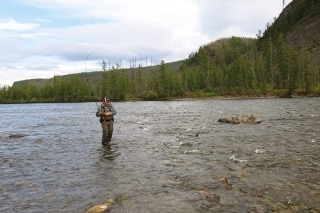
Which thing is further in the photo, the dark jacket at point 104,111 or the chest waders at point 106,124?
the chest waders at point 106,124

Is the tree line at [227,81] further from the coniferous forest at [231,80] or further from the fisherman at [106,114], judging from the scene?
the fisherman at [106,114]

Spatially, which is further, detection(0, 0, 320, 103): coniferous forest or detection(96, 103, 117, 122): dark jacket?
detection(0, 0, 320, 103): coniferous forest

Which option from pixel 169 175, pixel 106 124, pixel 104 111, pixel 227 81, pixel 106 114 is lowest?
pixel 169 175

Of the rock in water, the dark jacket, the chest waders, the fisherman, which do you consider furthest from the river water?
the dark jacket

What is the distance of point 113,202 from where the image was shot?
27.7 ft

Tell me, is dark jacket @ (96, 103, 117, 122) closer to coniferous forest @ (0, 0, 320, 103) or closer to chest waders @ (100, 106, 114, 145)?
chest waders @ (100, 106, 114, 145)

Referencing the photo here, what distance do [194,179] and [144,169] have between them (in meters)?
2.54

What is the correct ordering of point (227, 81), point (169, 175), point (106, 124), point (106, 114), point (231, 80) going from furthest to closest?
point (227, 81)
point (231, 80)
point (106, 124)
point (106, 114)
point (169, 175)

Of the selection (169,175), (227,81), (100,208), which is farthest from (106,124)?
(227,81)

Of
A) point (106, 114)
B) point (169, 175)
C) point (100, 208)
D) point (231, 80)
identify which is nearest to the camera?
point (100, 208)

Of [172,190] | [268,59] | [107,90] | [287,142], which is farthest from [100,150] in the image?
[107,90]

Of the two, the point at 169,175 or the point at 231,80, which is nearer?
the point at 169,175

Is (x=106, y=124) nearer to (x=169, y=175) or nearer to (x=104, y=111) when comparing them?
(x=104, y=111)

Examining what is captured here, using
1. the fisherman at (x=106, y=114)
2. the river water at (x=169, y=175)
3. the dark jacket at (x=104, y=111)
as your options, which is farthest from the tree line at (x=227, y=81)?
the river water at (x=169, y=175)
